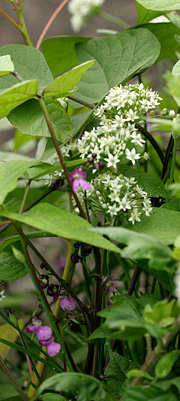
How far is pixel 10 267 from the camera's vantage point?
0.42m

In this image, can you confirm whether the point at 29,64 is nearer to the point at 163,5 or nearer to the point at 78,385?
the point at 163,5

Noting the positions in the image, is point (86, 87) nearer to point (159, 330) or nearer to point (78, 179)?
point (78, 179)

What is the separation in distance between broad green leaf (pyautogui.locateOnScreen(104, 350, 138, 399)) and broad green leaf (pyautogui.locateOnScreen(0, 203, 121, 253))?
5.8 inches

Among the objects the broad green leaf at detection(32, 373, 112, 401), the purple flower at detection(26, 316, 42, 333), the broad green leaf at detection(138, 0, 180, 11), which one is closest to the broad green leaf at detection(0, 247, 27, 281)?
the purple flower at detection(26, 316, 42, 333)

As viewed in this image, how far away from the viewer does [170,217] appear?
0.37 m

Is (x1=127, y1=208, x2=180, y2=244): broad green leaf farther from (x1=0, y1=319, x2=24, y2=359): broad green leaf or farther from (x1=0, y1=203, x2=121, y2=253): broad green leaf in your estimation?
(x1=0, y1=319, x2=24, y2=359): broad green leaf

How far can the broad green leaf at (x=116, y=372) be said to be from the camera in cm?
37

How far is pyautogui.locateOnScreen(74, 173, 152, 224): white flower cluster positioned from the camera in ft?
1.19

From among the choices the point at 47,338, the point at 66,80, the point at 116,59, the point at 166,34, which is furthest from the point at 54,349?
the point at 166,34

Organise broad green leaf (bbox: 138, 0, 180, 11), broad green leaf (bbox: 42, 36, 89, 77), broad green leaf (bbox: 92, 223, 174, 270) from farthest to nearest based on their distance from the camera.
Result: broad green leaf (bbox: 42, 36, 89, 77), broad green leaf (bbox: 138, 0, 180, 11), broad green leaf (bbox: 92, 223, 174, 270)

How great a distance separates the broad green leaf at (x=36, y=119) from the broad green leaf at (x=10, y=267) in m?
0.13

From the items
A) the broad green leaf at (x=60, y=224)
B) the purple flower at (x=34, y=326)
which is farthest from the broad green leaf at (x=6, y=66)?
the purple flower at (x=34, y=326)

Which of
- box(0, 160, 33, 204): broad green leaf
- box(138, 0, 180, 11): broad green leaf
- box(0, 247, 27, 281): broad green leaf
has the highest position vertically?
box(138, 0, 180, 11): broad green leaf

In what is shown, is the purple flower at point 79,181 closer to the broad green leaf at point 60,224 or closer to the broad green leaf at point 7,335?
the broad green leaf at point 60,224
